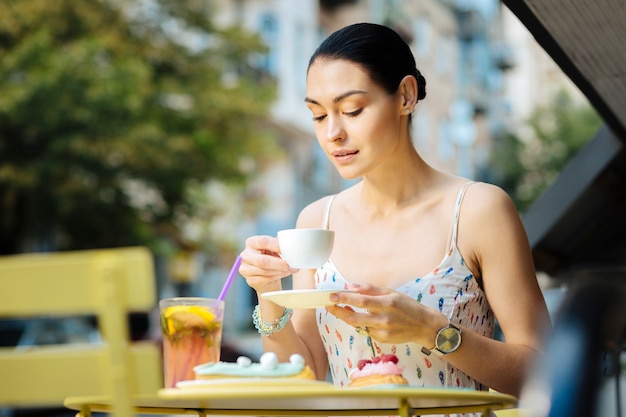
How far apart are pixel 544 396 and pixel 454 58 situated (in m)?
37.9

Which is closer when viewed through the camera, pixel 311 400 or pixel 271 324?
pixel 311 400

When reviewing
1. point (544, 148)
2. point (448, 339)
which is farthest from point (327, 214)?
point (544, 148)

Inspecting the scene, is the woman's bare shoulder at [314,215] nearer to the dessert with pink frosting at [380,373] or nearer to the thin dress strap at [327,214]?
the thin dress strap at [327,214]

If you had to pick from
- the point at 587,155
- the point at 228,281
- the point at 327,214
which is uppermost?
the point at 587,155

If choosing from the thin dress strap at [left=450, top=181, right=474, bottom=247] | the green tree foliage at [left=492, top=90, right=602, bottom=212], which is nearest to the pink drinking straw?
the thin dress strap at [left=450, top=181, right=474, bottom=247]

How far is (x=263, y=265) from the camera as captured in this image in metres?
2.35

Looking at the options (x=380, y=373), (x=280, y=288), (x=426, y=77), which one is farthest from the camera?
(x=426, y=77)

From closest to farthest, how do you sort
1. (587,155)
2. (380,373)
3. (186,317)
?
(380,373), (186,317), (587,155)

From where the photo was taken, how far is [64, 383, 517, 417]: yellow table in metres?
1.58

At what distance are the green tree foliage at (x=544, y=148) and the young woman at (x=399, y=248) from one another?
2712 centimetres

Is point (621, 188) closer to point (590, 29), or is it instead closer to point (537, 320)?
point (590, 29)

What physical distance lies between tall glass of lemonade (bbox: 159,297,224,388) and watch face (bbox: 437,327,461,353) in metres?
0.47

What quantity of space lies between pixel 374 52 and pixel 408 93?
0.56 ft

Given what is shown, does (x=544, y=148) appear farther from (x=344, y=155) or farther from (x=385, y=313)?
(x=385, y=313)
